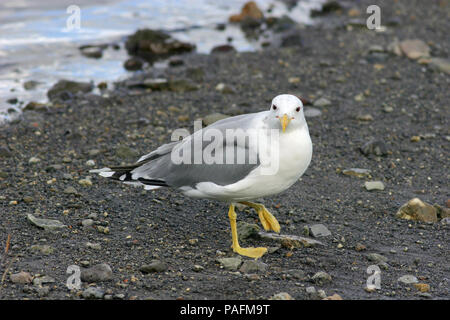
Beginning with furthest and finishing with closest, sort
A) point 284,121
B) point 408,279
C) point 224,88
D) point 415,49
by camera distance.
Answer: point 415,49, point 224,88, point 408,279, point 284,121

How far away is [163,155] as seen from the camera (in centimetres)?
569

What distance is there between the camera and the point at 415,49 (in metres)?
10.7

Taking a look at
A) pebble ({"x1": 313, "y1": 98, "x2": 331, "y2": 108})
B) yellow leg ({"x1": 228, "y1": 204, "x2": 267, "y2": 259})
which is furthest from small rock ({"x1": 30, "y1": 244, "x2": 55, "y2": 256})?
pebble ({"x1": 313, "y1": 98, "x2": 331, "y2": 108})

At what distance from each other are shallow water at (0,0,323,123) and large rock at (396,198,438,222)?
5.08 metres

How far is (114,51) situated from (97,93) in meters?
2.28

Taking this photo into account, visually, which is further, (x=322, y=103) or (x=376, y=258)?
(x=322, y=103)

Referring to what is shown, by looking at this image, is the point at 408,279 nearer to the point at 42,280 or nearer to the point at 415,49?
the point at 42,280

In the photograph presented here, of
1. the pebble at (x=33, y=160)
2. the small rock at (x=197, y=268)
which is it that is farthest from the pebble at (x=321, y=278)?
the pebble at (x=33, y=160)

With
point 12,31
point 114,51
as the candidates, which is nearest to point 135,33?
point 114,51

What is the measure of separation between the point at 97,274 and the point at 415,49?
7.67 metres

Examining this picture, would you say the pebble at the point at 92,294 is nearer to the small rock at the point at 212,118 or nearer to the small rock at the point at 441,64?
the small rock at the point at 212,118

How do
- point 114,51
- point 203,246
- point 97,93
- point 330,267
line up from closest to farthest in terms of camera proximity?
point 330,267
point 203,246
point 97,93
point 114,51

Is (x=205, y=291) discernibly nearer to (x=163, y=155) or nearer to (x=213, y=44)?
(x=163, y=155)

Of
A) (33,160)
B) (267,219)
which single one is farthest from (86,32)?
(267,219)
